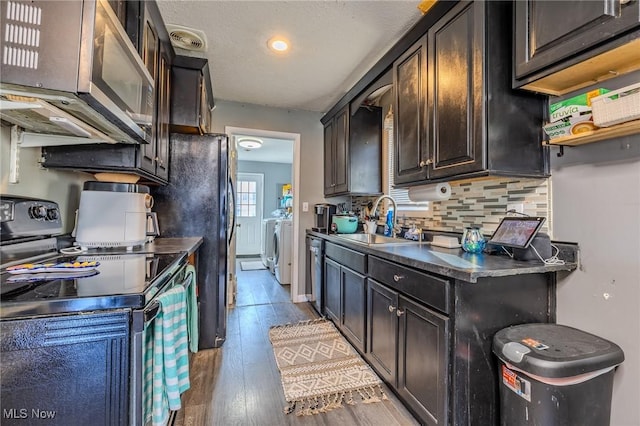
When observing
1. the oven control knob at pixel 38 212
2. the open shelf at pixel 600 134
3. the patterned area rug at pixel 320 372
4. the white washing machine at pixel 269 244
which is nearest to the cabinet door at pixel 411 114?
the open shelf at pixel 600 134

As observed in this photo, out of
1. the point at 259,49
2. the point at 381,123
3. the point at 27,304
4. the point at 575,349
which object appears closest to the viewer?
the point at 27,304

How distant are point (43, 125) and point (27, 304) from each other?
0.84 m

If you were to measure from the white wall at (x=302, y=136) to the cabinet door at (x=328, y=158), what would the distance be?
10 centimetres

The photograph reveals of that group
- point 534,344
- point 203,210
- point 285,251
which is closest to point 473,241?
point 534,344

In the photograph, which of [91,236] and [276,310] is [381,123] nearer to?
[276,310]

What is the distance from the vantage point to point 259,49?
238cm

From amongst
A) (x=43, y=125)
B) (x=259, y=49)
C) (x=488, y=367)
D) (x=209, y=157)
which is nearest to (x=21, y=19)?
(x=43, y=125)

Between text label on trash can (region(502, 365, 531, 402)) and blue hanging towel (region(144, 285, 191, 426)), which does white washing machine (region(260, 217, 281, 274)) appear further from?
text label on trash can (region(502, 365, 531, 402))

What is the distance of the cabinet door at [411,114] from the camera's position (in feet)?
6.19

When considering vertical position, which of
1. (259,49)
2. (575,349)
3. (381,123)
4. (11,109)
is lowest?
(575,349)

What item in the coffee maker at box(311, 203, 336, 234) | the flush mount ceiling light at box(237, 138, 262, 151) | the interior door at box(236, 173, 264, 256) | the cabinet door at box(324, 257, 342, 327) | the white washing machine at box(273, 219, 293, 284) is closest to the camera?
the cabinet door at box(324, 257, 342, 327)

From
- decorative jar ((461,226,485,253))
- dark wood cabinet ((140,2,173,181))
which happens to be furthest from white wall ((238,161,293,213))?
decorative jar ((461,226,485,253))

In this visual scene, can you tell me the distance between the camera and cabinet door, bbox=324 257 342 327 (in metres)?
2.60

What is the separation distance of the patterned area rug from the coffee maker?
1.23m
